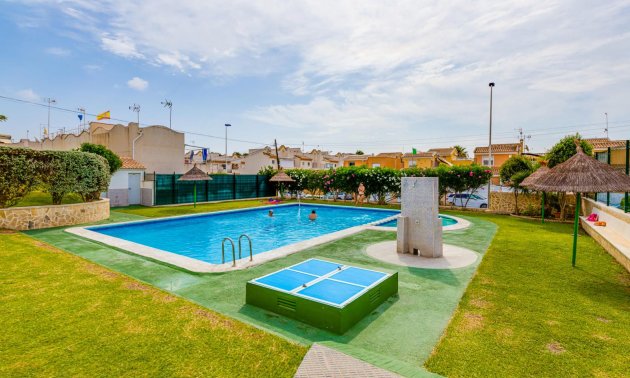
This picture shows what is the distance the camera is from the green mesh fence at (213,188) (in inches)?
918

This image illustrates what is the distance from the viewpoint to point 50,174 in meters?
13.5

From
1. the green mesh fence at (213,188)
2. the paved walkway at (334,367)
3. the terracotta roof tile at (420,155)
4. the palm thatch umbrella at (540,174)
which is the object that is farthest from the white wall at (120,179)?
the terracotta roof tile at (420,155)

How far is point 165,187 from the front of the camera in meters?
23.4

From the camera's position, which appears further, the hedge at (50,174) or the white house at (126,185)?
the white house at (126,185)

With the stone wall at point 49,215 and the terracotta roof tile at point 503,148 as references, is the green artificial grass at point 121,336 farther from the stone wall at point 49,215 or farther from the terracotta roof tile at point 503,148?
the terracotta roof tile at point 503,148

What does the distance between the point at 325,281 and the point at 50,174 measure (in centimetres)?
1398

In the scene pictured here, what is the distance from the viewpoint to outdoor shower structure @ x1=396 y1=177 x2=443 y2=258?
897cm

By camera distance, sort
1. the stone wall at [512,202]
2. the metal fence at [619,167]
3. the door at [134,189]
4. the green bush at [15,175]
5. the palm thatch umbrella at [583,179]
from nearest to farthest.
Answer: the palm thatch umbrella at [583,179]
the metal fence at [619,167]
the green bush at [15,175]
the stone wall at [512,202]
the door at [134,189]

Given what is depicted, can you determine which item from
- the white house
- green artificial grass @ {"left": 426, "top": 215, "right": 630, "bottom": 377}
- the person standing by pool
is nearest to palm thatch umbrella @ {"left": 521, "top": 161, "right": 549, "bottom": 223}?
green artificial grass @ {"left": 426, "top": 215, "right": 630, "bottom": 377}

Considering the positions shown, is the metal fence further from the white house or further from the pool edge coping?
the white house

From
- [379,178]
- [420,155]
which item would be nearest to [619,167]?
[379,178]

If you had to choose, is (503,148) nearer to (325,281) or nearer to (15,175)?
(325,281)

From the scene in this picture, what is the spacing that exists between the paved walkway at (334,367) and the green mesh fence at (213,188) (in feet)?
73.6

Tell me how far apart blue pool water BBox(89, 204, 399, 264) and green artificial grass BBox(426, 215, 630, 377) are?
7.81 meters
